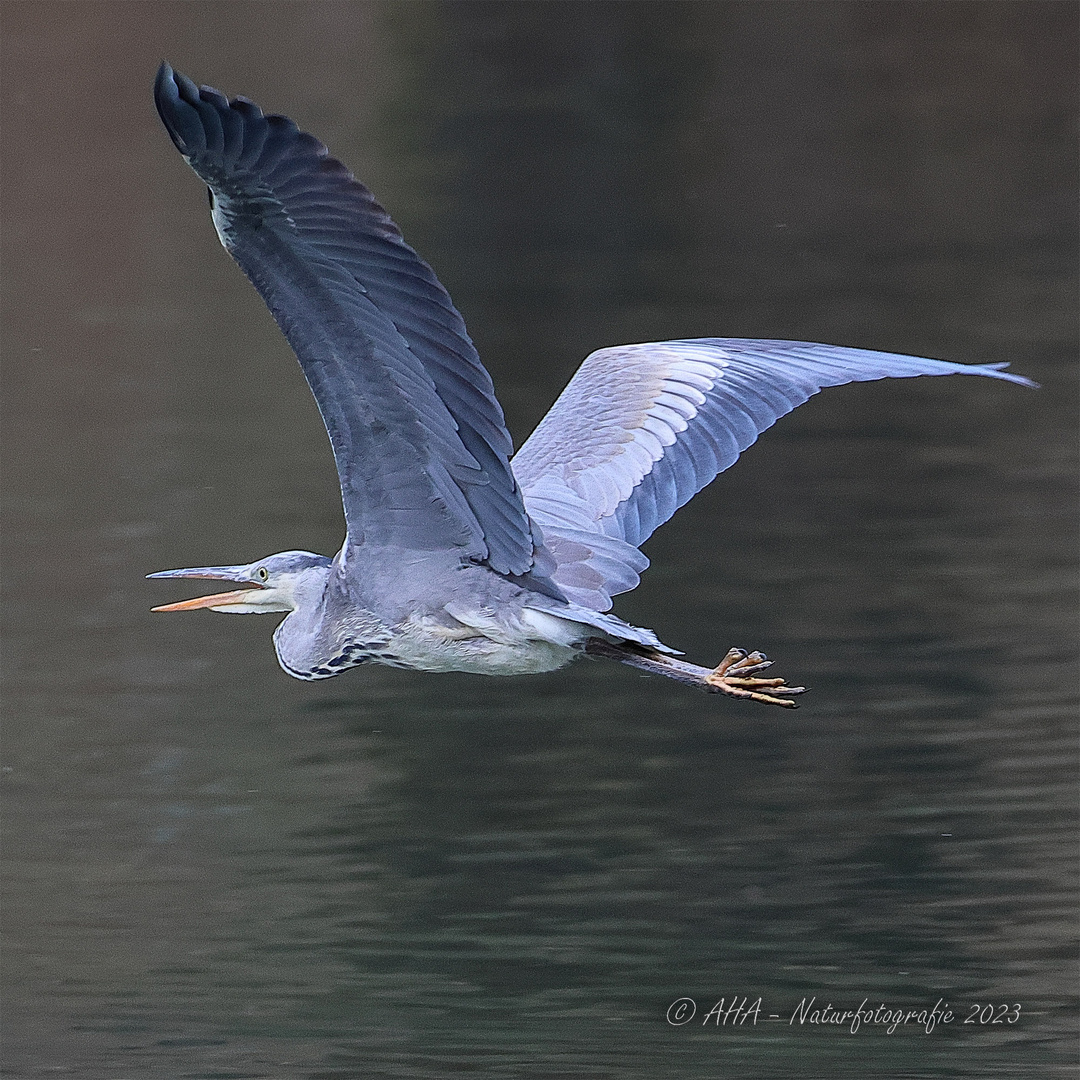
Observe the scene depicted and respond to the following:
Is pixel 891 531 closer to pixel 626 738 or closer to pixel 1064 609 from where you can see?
pixel 1064 609

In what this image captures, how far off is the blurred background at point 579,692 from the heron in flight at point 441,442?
113cm

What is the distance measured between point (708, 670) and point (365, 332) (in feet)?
4.48

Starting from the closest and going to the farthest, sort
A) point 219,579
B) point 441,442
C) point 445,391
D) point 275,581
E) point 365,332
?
point 365,332 → point 445,391 → point 441,442 → point 275,581 → point 219,579

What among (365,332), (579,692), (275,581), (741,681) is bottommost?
(579,692)

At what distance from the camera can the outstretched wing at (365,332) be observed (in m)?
4.45

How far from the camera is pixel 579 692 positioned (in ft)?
28.4

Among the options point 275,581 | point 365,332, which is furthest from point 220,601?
point 365,332

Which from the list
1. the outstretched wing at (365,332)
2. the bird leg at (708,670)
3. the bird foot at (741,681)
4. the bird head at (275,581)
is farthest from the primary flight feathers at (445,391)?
the bird head at (275,581)

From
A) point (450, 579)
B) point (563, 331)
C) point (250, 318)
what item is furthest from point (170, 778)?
point (250, 318)

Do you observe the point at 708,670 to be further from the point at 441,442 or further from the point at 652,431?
the point at 441,442

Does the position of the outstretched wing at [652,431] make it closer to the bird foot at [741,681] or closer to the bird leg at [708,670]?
the bird leg at [708,670]

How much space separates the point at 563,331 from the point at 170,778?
5.80 metres

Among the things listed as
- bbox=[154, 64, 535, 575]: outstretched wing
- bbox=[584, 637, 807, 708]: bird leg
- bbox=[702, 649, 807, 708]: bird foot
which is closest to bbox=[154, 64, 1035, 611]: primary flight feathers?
bbox=[154, 64, 535, 575]: outstretched wing

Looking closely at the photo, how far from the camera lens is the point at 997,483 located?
10.4 m
